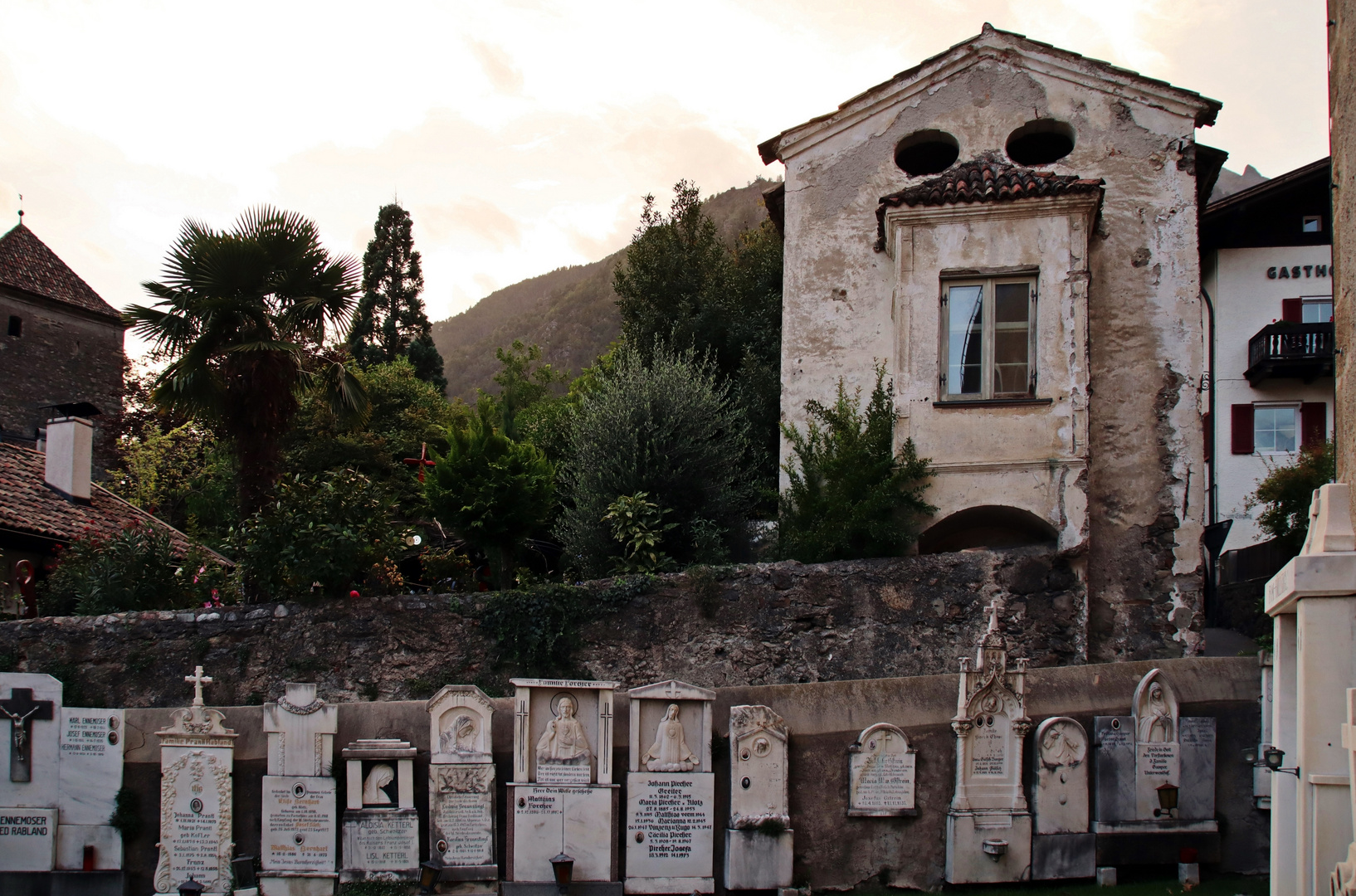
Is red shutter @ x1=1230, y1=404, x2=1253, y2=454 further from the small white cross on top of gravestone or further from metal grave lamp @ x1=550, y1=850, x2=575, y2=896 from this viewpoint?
the small white cross on top of gravestone

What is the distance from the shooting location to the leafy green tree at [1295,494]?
1550cm

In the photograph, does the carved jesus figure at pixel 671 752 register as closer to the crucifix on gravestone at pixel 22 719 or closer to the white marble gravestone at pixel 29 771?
the white marble gravestone at pixel 29 771

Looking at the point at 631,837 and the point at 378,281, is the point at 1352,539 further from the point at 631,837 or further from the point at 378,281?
the point at 378,281

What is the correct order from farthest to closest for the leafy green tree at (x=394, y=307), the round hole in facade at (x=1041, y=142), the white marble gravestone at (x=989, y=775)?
the leafy green tree at (x=394, y=307), the round hole in facade at (x=1041, y=142), the white marble gravestone at (x=989, y=775)

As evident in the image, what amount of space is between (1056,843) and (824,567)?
3.68m

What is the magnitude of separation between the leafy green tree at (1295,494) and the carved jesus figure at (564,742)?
34.9ft

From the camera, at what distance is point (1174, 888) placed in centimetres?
949

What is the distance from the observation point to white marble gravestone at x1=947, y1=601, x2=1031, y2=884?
383 inches

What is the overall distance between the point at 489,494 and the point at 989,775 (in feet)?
22.2

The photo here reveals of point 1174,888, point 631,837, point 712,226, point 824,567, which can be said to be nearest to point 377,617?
point 631,837

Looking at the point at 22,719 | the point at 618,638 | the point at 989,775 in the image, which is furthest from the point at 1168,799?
the point at 22,719

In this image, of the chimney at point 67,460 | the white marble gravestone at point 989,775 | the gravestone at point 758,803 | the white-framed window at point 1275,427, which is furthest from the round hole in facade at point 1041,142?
the chimney at point 67,460

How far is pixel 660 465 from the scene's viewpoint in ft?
47.4

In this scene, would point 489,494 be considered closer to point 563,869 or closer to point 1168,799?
point 563,869
